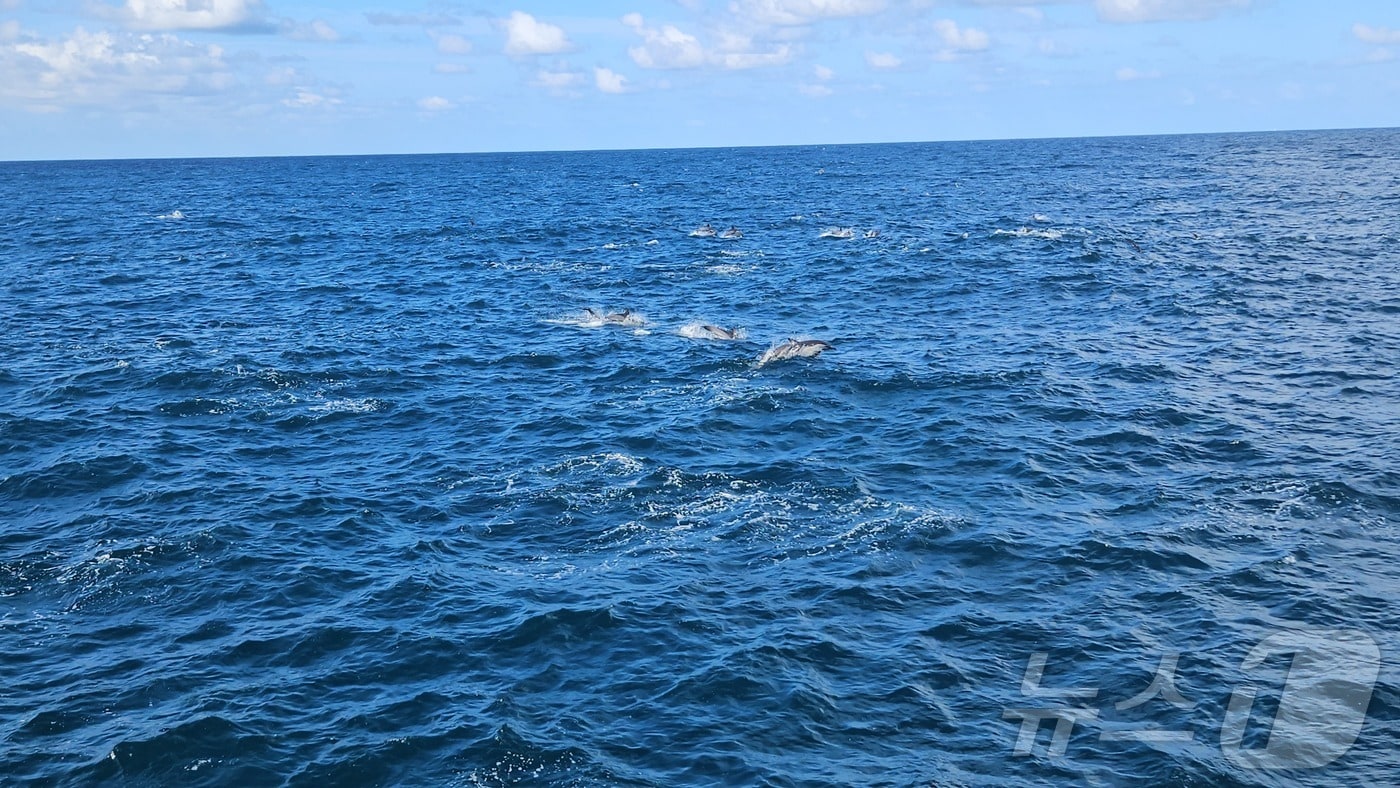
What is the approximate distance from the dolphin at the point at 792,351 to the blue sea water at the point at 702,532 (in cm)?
121

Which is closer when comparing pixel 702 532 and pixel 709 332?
pixel 702 532

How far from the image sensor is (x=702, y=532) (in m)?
30.0

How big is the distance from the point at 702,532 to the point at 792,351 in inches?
800

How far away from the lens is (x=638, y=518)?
31000mm

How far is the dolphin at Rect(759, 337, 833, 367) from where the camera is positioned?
4866 centimetres

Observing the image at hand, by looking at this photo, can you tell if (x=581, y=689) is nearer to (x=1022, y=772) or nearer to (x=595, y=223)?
(x=1022, y=772)

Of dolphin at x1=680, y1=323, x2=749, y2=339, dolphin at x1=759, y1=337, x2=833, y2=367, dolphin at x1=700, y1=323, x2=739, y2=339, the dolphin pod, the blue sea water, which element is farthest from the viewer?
dolphin at x1=680, y1=323, x2=749, y2=339

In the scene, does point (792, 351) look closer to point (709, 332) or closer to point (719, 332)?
point (719, 332)

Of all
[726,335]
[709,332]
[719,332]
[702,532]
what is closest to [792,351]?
[726,335]

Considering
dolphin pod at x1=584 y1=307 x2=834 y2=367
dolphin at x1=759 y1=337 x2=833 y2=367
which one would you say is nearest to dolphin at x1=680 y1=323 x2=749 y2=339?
dolphin pod at x1=584 y1=307 x2=834 y2=367

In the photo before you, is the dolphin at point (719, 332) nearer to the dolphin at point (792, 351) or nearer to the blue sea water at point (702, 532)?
the blue sea water at point (702, 532)

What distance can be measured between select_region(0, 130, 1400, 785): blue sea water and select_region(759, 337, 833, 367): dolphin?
1213mm

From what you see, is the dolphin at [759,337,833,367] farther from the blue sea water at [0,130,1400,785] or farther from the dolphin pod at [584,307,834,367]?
the blue sea water at [0,130,1400,785]

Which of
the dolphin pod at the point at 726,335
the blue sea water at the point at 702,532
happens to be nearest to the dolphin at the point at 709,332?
the dolphin pod at the point at 726,335
